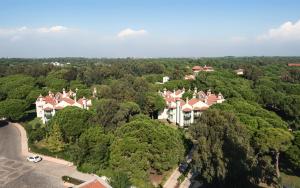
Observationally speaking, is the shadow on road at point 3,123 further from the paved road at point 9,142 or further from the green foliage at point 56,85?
the green foliage at point 56,85

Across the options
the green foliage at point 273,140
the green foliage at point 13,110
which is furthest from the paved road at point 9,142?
the green foliage at point 273,140

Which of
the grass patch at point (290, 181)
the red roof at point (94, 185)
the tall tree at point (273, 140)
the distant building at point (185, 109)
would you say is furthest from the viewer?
the distant building at point (185, 109)

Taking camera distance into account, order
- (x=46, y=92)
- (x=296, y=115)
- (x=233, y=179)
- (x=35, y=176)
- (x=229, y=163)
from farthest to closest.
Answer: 1. (x=46, y=92)
2. (x=296, y=115)
3. (x=35, y=176)
4. (x=233, y=179)
5. (x=229, y=163)

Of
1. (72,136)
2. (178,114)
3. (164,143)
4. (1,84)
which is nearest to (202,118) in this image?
(164,143)

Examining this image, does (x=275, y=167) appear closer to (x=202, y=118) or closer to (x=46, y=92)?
(x=202, y=118)

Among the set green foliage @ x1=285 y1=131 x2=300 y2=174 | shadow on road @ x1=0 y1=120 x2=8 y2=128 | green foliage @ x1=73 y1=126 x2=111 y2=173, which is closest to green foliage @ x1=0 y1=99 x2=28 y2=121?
shadow on road @ x1=0 y1=120 x2=8 y2=128

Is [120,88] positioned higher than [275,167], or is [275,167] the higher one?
[120,88]
